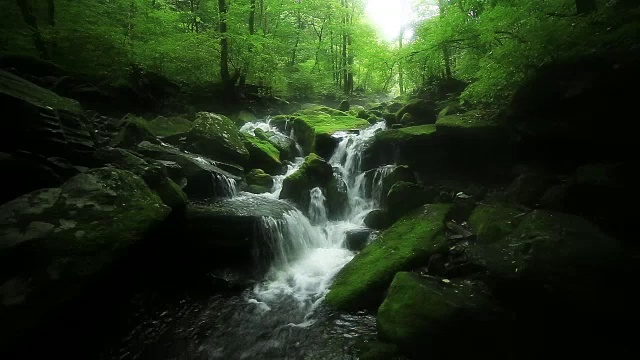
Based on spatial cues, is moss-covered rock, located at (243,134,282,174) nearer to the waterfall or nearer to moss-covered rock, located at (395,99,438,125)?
the waterfall

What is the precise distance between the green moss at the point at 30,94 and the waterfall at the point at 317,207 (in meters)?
6.86

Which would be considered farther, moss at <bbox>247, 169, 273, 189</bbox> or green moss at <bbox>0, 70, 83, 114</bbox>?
moss at <bbox>247, 169, 273, 189</bbox>

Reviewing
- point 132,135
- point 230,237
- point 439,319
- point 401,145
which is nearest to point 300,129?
point 401,145

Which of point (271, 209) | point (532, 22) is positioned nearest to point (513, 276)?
point (532, 22)

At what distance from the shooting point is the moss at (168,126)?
1201 centimetres

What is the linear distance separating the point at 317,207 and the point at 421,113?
22.5 feet

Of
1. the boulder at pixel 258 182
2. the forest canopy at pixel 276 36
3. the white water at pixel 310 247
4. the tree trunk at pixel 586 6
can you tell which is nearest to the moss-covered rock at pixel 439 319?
the white water at pixel 310 247

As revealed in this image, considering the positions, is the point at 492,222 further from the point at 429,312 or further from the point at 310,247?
the point at 310,247

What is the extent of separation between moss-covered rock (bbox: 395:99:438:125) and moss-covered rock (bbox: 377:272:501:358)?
9669 millimetres

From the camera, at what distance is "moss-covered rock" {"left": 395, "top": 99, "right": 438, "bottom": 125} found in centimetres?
1393

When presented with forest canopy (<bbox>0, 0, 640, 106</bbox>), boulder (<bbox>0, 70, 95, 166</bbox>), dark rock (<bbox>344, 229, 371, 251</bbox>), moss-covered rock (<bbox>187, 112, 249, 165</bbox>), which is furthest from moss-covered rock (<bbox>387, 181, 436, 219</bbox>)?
boulder (<bbox>0, 70, 95, 166</bbox>)

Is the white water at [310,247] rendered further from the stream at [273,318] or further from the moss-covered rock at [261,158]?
the moss-covered rock at [261,158]

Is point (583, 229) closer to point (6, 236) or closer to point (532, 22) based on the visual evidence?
point (532, 22)

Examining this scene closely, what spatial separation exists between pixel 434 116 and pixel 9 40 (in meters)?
16.3
